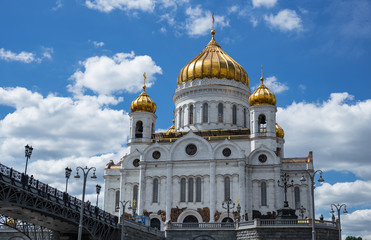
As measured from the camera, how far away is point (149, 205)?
53031 mm

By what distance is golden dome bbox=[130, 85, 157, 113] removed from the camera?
58588 millimetres

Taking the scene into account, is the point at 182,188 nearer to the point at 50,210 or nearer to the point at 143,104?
the point at 143,104

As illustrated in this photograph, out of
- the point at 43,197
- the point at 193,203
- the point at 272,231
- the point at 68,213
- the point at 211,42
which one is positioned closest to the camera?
the point at 43,197

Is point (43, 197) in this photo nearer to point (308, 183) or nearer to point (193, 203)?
point (193, 203)

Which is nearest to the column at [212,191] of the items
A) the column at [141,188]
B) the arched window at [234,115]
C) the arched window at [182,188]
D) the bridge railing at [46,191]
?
the arched window at [182,188]

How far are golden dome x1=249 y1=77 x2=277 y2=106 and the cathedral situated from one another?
11cm

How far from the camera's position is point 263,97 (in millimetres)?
54781

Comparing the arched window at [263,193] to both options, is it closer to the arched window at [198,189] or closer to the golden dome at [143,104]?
the arched window at [198,189]

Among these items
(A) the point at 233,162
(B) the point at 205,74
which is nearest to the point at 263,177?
(A) the point at 233,162

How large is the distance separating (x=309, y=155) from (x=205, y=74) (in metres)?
15.9

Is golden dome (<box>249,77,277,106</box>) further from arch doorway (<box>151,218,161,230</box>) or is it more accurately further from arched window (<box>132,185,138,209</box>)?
arch doorway (<box>151,218,161,230</box>)

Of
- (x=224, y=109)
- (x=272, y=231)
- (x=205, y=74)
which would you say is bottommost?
(x=272, y=231)

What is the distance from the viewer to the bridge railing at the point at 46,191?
28.6m

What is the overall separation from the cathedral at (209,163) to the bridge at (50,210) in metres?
9.25
